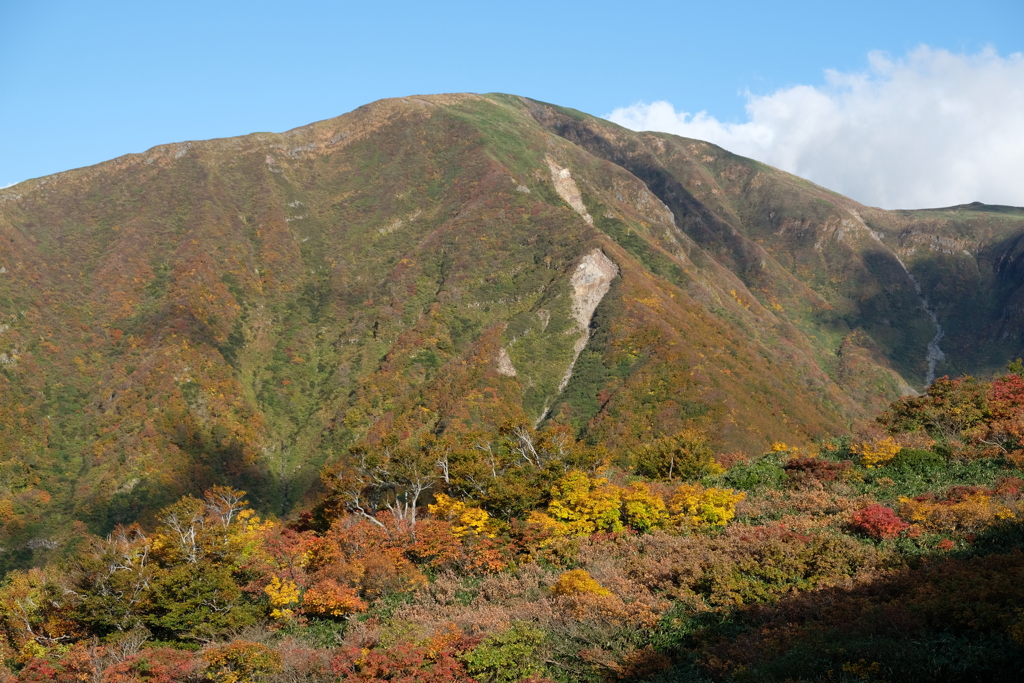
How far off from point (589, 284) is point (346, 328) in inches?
1866

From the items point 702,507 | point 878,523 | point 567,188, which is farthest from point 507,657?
point 567,188

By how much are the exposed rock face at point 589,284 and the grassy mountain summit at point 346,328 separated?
54cm

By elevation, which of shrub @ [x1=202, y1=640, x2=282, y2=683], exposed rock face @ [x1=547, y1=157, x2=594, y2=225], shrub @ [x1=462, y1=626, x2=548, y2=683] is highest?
exposed rock face @ [x1=547, y1=157, x2=594, y2=225]

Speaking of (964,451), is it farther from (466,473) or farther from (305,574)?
(305,574)

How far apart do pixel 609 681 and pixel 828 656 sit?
5.35 metres

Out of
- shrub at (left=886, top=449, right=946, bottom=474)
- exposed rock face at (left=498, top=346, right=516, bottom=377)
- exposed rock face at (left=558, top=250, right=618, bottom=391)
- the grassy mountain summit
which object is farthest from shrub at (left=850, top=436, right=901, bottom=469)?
exposed rock face at (left=558, top=250, right=618, bottom=391)

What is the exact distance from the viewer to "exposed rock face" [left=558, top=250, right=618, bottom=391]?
120 meters

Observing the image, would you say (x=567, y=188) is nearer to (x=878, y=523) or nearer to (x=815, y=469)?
(x=815, y=469)

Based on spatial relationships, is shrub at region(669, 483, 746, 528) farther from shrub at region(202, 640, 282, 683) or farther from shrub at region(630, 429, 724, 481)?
shrub at region(202, 640, 282, 683)

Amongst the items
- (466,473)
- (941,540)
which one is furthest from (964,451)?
(466,473)

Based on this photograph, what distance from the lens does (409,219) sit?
164 metres

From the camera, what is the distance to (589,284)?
125 meters

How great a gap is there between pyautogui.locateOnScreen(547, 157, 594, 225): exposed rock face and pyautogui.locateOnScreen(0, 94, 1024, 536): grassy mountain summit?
178 centimetres

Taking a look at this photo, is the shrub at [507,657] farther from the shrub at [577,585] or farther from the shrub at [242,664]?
the shrub at [242,664]
